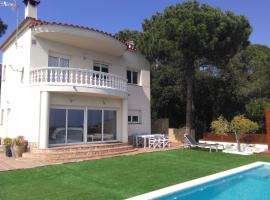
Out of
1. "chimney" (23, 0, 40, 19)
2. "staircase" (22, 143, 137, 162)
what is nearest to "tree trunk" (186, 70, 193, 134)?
"staircase" (22, 143, 137, 162)

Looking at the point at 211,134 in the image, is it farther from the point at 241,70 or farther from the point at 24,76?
the point at 24,76

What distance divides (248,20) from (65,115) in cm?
1734

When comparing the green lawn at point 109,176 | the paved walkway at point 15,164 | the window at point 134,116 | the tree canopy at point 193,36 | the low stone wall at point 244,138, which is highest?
the tree canopy at point 193,36

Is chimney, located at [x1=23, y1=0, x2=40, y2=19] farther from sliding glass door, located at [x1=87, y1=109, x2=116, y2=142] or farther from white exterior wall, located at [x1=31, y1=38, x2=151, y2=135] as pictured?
sliding glass door, located at [x1=87, y1=109, x2=116, y2=142]

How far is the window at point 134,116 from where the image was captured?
82.5 ft

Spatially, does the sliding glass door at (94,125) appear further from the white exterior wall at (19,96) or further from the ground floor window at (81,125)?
the white exterior wall at (19,96)

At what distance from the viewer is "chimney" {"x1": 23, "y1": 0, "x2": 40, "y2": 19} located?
22059 millimetres

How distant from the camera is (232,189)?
11.2 meters

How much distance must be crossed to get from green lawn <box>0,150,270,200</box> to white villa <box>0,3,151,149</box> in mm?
4057

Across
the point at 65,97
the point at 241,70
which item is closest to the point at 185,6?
the point at 241,70

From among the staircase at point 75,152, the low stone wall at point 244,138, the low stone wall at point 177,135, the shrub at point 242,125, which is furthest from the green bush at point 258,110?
the staircase at point 75,152

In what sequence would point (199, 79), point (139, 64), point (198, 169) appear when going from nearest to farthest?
1. point (198, 169)
2. point (139, 64)
3. point (199, 79)

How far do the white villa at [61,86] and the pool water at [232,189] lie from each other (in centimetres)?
1009

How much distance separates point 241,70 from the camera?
30984mm
